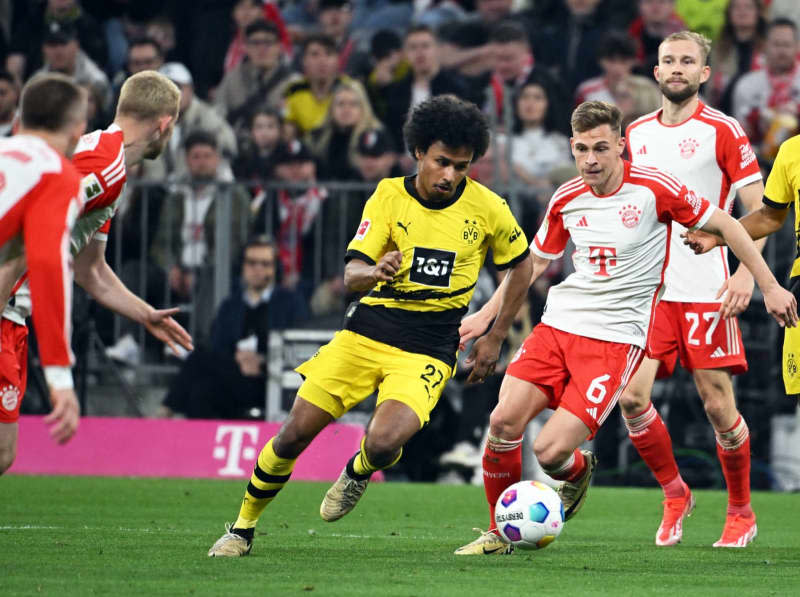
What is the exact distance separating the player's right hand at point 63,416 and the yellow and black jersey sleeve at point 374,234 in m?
2.16

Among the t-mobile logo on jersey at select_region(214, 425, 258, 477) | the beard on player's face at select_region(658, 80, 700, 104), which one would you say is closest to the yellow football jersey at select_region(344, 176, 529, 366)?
the beard on player's face at select_region(658, 80, 700, 104)

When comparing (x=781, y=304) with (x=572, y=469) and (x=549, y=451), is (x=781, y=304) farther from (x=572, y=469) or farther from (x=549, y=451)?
(x=572, y=469)

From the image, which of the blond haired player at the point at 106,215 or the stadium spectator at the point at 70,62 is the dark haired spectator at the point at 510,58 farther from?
the blond haired player at the point at 106,215

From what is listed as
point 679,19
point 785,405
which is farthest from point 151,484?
point 679,19

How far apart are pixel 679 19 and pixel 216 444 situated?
7.08 m

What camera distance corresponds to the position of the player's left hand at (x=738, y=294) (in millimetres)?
7715

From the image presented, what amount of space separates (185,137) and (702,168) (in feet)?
23.8

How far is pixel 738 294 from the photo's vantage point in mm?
7738

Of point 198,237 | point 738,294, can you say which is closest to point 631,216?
point 738,294

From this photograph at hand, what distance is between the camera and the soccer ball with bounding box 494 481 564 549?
7.36 metres

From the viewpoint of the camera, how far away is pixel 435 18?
1650cm

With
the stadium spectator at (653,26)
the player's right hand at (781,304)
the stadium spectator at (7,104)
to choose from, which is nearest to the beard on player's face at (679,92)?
the player's right hand at (781,304)

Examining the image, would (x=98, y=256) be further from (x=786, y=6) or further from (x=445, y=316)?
(x=786, y=6)

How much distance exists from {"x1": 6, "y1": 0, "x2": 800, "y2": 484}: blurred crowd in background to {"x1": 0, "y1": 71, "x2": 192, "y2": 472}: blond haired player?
19.6 feet
